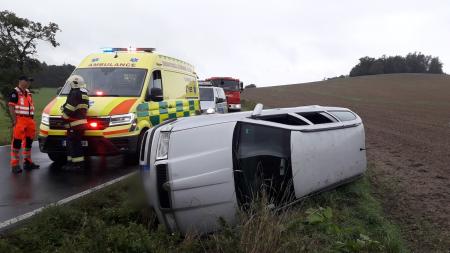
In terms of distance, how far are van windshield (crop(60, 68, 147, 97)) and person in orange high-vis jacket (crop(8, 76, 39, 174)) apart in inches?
30.9

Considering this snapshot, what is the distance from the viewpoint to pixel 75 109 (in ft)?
24.0

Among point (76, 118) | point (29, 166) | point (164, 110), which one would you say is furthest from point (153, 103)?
point (29, 166)

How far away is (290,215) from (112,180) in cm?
348

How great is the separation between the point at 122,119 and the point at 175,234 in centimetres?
373

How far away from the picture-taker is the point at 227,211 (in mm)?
4441

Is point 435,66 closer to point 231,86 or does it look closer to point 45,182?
point 231,86

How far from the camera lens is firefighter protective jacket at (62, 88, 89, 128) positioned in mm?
7309

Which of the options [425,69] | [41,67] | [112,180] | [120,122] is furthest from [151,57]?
[425,69]

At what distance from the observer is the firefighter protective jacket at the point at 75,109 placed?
24.0ft

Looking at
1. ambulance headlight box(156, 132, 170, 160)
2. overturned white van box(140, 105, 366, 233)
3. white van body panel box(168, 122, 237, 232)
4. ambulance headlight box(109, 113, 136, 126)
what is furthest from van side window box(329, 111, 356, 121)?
ambulance headlight box(109, 113, 136, 126)

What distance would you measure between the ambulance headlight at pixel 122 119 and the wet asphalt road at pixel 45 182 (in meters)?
0.88

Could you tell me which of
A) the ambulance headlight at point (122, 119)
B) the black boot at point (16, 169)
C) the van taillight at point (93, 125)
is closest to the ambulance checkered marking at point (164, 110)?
the ambulance headlight at point (122, 119)

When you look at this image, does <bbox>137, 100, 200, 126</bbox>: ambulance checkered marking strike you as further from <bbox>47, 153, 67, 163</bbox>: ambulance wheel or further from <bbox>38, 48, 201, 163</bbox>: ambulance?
<bbox>47, 153, 67, 163</bbox>: ambulance wheel

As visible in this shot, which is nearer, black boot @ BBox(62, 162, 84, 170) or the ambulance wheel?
black boot @ BBox(62, 162, 84, 170)
